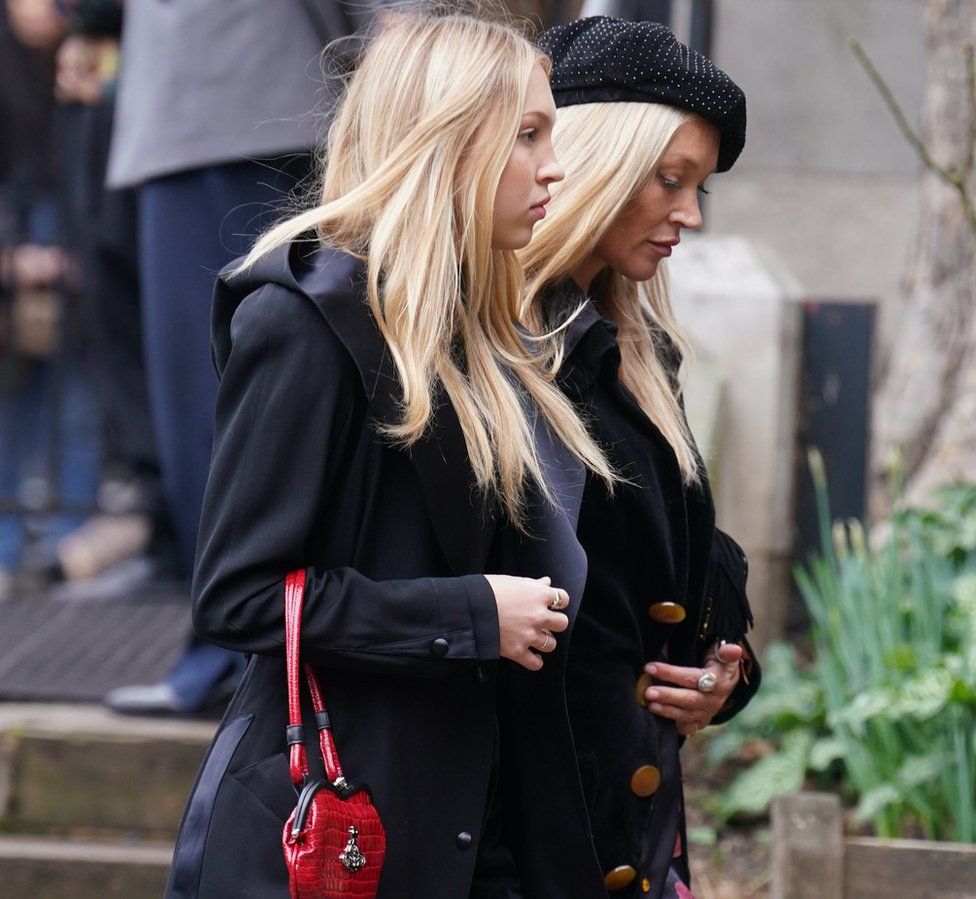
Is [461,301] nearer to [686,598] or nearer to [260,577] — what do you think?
[260,577]

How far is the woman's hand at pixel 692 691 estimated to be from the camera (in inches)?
87.2

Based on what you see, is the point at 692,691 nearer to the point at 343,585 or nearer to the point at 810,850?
the point at 343,585

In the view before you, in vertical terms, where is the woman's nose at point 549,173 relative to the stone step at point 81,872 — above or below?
above

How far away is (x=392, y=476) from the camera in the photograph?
6.18ft

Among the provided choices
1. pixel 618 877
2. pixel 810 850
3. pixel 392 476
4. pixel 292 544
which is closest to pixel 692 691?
pixel 618 877

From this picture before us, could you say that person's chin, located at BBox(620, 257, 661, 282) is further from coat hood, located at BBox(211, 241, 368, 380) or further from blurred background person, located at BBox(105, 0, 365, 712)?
blurred background person, located at BBox(105, 0, 365, 712)

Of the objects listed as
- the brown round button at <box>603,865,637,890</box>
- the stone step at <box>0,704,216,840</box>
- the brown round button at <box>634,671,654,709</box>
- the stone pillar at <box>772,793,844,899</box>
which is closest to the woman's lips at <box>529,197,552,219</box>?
the brown round button at <box>634,671,654,709</box>

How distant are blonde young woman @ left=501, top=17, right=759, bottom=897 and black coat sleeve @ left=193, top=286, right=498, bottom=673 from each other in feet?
0.85

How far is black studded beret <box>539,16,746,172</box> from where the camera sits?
2.21 m

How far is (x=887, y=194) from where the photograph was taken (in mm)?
5957

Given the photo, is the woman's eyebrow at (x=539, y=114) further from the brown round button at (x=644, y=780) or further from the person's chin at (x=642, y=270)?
the brown round button at (x=644, y=780)

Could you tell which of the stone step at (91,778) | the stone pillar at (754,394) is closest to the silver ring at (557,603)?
the stone step at (91,778)

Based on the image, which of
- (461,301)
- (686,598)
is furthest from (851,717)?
(461,301)

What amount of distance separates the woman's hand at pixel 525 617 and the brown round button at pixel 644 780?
1.16ft
